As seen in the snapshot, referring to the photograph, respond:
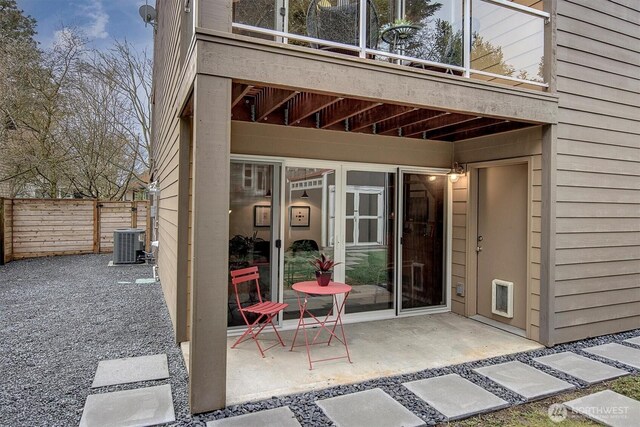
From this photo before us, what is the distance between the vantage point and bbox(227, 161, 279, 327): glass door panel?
14.6 ft

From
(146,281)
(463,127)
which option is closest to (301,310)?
(463,127)

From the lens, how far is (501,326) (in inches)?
189

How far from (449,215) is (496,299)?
4.18 ft

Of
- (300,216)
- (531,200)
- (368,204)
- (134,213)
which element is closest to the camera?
(531,200)

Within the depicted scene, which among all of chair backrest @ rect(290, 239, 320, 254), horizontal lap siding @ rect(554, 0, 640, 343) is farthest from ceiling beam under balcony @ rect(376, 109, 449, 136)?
chair backrest @ rect(290, 239, 320, 254)

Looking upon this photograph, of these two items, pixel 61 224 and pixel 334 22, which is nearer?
pixel 334 22

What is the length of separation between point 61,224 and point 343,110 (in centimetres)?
1045

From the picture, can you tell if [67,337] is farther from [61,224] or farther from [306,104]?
[61,224]

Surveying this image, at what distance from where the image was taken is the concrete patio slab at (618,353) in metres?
3.73

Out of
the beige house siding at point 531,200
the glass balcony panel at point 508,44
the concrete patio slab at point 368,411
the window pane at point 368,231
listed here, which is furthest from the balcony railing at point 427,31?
the concrete patio slab at point 368,411

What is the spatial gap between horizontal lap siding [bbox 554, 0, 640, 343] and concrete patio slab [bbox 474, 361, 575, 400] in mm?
969

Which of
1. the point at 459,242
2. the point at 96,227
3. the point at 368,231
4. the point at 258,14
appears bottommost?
the point at 96,227

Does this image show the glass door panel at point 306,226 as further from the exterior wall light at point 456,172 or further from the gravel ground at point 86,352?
the exterior wall light at point 456,172

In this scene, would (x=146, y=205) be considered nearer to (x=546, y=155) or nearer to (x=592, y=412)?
(x=546, y=155)
